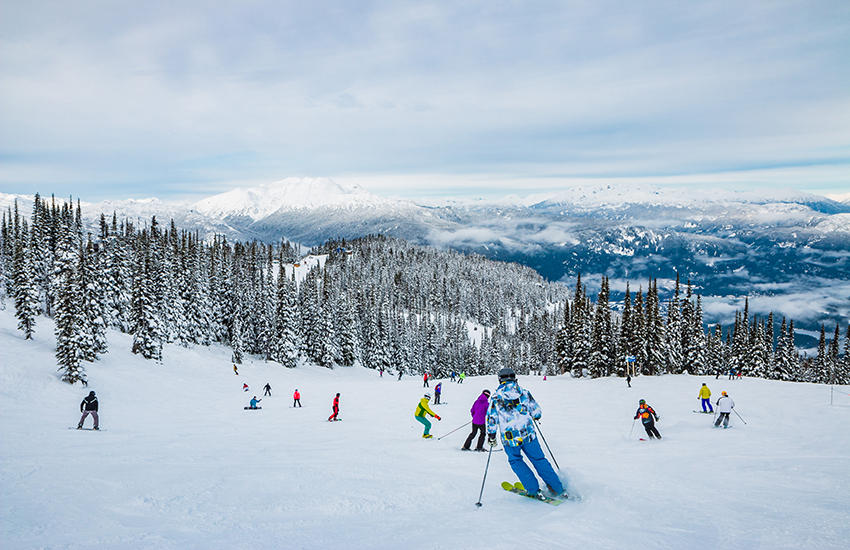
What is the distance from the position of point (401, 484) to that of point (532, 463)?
297cm

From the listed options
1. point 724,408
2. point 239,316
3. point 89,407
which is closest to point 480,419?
point 724,408

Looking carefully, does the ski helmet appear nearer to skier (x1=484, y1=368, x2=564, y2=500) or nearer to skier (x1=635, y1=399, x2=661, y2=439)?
skier (x1=484, y1=368, x2=564, y2=500)

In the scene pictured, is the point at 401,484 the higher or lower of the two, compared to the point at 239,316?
higher

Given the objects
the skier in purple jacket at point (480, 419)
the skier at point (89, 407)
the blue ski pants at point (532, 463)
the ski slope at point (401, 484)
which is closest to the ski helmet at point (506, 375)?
the blue ski pants at point (532, 463)

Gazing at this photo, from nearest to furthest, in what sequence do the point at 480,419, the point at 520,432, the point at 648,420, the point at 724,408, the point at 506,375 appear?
the point at 520,432 < the point at 506,375 < the point at 480,419 < the point at 648,420 < the point at 724,408

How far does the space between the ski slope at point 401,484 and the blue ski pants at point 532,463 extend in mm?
349

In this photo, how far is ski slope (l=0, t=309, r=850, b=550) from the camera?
5.99m

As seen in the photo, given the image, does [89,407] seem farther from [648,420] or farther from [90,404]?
[648,420]

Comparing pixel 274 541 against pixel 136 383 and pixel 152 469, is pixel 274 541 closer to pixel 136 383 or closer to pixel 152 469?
pixel 152 469

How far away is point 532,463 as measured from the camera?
7.36m

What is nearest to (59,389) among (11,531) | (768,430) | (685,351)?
(11,531)

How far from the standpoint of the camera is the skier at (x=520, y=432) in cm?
728

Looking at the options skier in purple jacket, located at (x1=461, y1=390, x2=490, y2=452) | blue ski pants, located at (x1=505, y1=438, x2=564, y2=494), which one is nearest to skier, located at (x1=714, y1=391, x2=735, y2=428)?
skier in purple jacket, located at (x1=461, y1=390, x2=490, y2=452)

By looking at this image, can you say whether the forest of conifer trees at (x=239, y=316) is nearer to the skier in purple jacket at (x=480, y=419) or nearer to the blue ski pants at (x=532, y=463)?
the skier in purple jacket at (x=480, y=419)
